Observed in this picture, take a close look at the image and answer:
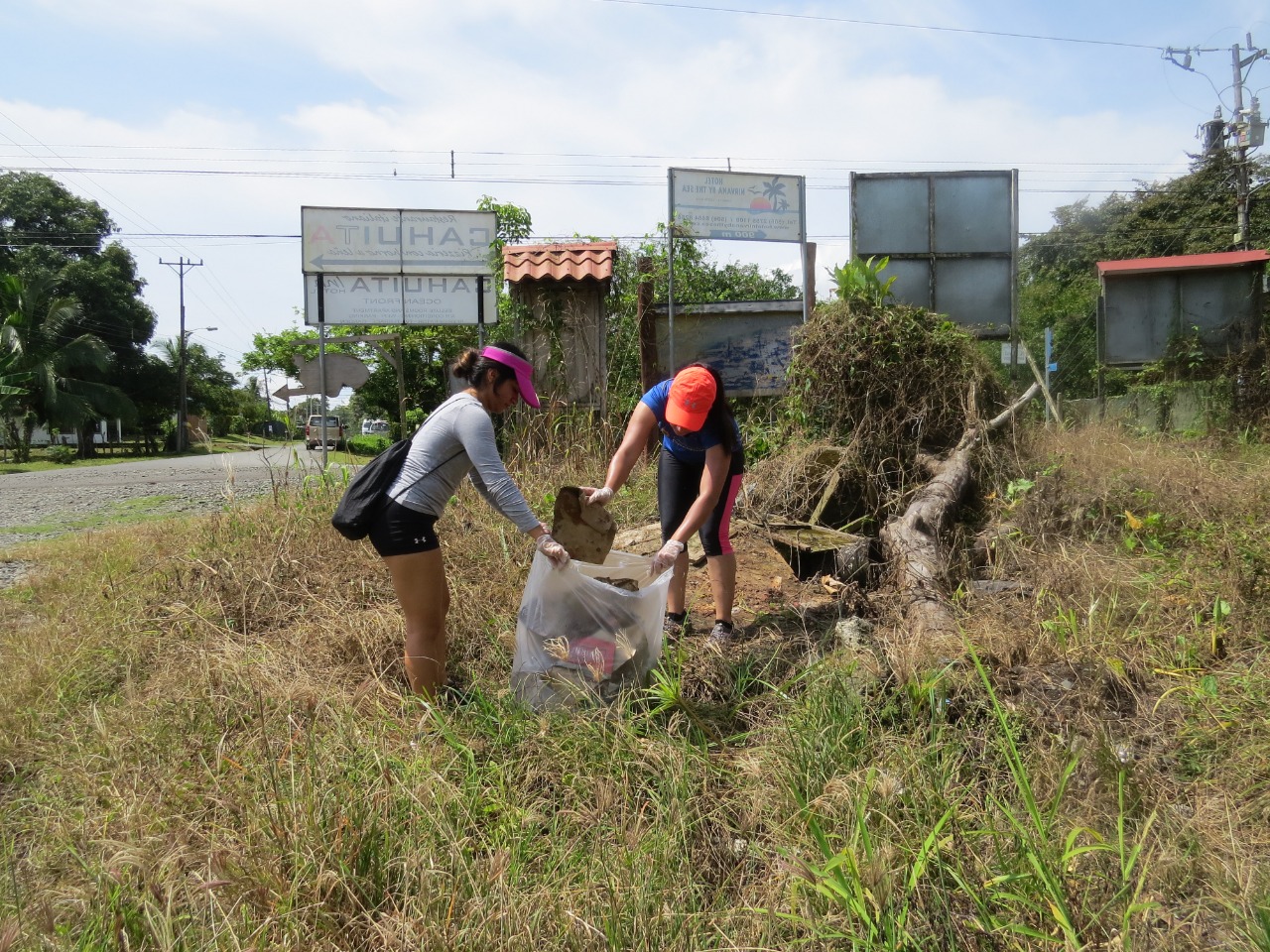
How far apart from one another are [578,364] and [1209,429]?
666 centimetres

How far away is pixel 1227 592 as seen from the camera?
3557mm

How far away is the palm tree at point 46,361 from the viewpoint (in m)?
25.8

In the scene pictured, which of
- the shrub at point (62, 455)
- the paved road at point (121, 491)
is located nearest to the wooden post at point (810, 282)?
the paved road at point (121, 491)

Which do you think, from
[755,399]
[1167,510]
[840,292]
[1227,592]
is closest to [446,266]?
[755,399]

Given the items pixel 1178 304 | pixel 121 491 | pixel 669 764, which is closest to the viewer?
pixel 669 764

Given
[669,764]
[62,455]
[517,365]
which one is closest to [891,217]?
[517,365]

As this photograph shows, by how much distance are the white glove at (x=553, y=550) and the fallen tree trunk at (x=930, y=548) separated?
1305 millimetres

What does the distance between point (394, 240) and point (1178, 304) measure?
31.6ft

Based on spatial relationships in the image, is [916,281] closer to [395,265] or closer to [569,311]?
[569,311]

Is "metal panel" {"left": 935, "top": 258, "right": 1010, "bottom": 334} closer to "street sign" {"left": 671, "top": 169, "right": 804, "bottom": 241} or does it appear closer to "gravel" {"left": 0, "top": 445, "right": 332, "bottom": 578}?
"street sign" {"left": 671, "top": 169, "right": 804, "bottom": 241}

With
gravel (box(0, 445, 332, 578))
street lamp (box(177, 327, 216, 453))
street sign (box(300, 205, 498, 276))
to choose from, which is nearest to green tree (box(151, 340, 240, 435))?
street lamp (box(177, 327, 216, 453))

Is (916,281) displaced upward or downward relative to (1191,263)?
downward

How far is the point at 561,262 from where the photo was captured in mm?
7895

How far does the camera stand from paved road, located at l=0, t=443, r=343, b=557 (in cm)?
635
